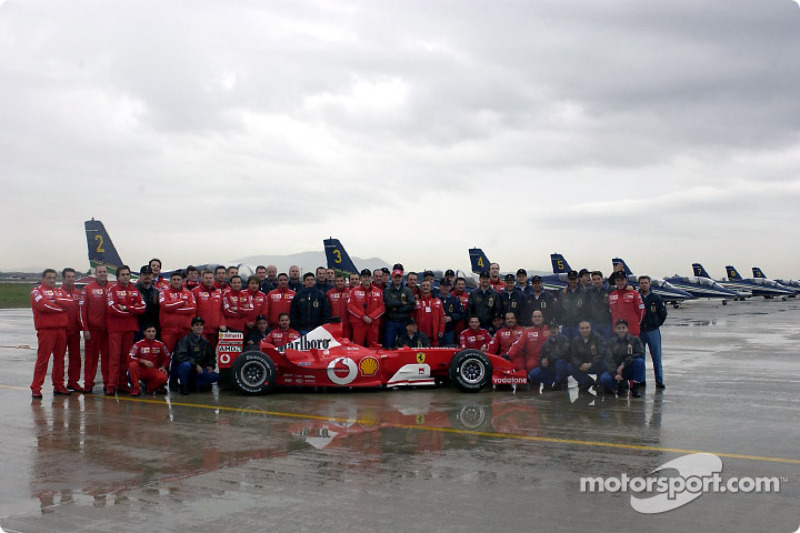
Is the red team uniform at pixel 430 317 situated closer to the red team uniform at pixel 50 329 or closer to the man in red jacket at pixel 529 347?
the man in red jacket at pixel 529 347

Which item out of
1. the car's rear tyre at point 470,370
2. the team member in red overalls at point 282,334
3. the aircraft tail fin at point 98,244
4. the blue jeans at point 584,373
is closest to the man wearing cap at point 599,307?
the blue jeans at point 584,373

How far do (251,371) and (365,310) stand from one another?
2.65m

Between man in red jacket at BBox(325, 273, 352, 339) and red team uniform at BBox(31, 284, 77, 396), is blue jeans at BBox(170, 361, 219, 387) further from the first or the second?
man in red jacket at BBox(325, 273, 352, 339)

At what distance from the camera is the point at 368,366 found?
11.0 m

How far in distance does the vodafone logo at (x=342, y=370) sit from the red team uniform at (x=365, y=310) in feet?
5.59

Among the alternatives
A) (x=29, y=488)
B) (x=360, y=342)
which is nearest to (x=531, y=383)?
(x=360, y=342)

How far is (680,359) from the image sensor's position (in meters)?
15.4

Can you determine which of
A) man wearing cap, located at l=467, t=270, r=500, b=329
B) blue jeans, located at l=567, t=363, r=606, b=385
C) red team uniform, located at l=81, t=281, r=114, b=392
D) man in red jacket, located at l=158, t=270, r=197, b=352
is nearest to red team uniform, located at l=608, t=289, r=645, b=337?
blue jeans, located at l=567, t=363, r=606, b=385

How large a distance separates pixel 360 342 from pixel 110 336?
4.23m

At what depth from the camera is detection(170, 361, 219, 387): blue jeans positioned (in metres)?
11.1

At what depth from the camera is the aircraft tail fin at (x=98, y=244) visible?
95.2ft

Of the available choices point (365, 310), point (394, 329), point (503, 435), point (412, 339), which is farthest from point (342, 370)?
point (503, 435)

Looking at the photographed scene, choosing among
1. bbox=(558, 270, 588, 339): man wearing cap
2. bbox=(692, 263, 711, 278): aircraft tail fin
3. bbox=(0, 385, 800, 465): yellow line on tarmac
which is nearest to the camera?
bbox=(0, 385, 800, 465): yellow line on tarmac

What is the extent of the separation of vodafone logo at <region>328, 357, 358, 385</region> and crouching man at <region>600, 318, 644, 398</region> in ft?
12.7
